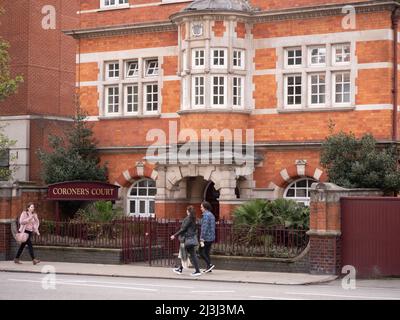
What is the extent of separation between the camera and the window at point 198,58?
100.0 ft

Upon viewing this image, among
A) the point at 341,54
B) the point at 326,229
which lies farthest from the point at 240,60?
the point at 326,229

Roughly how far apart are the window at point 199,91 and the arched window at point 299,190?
410cm

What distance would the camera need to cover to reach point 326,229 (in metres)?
22.8

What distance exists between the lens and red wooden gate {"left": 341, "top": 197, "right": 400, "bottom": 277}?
2241 centimetres

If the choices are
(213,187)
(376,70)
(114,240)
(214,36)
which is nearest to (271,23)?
(214,36)

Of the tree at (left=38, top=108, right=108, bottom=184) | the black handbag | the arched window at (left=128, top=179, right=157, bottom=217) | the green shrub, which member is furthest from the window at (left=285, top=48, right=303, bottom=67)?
the black handbag

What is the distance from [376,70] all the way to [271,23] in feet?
13.3

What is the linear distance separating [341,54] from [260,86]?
9.84 feet

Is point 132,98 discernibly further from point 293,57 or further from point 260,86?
point 293,57

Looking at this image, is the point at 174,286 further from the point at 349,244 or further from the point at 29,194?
the point at 29,194

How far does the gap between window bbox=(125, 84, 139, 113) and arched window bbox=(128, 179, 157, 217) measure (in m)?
2.67

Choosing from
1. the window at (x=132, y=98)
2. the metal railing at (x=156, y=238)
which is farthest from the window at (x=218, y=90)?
the metal railing at (x=156, y=238)

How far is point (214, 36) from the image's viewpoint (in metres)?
30.2

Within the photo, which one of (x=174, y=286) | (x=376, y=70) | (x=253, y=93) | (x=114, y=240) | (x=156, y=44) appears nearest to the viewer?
(x=174, y=286)
